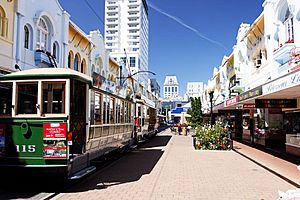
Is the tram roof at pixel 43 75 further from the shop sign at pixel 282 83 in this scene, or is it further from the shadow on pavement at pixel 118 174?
the shop sign at pixel 282 83

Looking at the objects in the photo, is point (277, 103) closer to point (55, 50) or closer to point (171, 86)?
point (55, 50)

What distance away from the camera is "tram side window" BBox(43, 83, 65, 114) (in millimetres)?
7742

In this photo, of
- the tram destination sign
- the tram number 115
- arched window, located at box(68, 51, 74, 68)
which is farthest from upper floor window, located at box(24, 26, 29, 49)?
the tram destination sign

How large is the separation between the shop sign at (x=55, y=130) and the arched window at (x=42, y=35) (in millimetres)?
10269

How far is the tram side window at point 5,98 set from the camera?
7.86 metres

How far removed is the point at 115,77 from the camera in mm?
34625

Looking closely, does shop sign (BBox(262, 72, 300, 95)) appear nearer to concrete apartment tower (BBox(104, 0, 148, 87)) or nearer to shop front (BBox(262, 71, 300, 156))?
shop front (BBox(262, 71, 300, 156))

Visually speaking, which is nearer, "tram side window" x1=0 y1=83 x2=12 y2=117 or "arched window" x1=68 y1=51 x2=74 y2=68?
"tram side window" x1=0 y1=83 x2=12 y2=117

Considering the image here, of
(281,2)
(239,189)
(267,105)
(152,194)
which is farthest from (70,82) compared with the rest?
(281,2)

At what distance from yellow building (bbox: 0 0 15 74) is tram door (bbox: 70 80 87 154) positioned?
6.05 m

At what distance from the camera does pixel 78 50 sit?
22234mm

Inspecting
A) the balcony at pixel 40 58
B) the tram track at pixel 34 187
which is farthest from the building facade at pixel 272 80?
the balcony at pixel 40 58

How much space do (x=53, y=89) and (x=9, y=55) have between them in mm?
7132

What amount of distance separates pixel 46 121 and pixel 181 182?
13.3 feet
